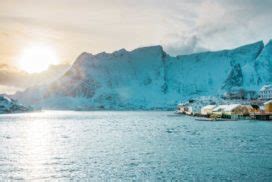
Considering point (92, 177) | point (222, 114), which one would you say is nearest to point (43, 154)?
point (92, 177)

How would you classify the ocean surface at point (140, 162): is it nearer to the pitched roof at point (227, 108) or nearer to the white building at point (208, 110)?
the pitched roof at point (227, 108)

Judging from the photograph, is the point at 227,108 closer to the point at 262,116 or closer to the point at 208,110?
the point at 208,110

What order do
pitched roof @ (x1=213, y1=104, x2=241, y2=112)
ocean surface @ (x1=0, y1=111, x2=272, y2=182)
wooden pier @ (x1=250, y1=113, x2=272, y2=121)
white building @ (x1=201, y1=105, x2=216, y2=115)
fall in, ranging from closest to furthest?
ocean surface @ (x1=0, y1=111, x2=272, y2=182), wooden pier @ (x1=250, y1=113, x2=272, y2=121), pitched roof @ (x1=213, y1=104, x2=241, y2=112), white building @ (x1=201, y1=105, x2=216, y2=115)

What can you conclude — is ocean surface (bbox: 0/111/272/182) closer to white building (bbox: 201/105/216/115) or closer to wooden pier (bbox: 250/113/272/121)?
wooden pier (bbox: 250/113/272/121)

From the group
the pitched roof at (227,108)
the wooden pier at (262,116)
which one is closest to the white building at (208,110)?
the pitched roof at (227,108)

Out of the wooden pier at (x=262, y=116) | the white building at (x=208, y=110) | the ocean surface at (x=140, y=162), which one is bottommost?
the ocean surface at (x=140, y=162)

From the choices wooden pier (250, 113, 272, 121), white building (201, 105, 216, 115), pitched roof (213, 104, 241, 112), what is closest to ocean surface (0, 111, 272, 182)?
wooden pier (250, 113, 272, 121)

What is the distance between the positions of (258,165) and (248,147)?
48.5 feet

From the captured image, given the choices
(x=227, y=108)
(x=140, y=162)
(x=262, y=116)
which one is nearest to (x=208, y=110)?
(x=227, y=108)

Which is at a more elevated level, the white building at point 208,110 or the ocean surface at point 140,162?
the white building at point 208,110

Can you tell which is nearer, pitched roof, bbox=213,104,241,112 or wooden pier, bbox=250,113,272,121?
wooden pier, bbox=250,113,272,121

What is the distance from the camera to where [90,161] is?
42.0 m

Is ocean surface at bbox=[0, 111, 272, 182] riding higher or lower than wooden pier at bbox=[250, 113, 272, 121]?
lower

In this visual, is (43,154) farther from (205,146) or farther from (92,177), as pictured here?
(205,146)
